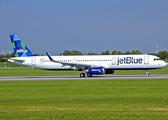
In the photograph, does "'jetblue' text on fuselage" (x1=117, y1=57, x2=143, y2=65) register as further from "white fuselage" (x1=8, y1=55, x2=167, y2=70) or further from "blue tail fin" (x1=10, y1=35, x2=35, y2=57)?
"blue tail fin" (x1=10, y1=35, x2=35, y2=57)

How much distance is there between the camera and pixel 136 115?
1224 centimetres

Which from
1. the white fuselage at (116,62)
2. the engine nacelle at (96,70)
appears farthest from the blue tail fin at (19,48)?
the engine nacelle at (96,70)

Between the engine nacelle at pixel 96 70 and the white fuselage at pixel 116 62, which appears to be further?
the white fuselage at pixel 116 62

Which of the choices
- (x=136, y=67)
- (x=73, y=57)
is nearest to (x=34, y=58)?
(x=73, y=57)

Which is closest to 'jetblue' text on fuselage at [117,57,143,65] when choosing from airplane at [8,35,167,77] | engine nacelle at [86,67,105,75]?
airplane at [8,35,167,77]

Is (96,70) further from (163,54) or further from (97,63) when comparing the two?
(163,54)

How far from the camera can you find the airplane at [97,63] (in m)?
44.5

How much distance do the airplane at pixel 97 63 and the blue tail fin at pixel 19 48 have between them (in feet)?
3.04

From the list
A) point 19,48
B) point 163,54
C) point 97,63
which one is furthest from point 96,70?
point 163,54

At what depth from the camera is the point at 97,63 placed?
151 ft

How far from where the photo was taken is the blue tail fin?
5144 centimetres

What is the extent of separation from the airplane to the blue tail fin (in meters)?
0.93

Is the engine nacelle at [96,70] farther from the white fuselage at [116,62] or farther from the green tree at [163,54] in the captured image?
the green tree at [163,54]

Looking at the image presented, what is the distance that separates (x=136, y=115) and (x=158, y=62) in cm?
3392
